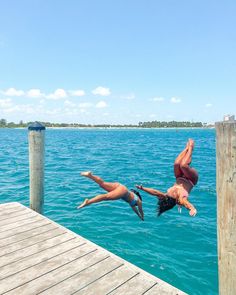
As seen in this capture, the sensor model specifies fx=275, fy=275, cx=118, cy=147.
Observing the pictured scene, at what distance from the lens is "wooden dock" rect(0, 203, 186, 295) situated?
4.00m

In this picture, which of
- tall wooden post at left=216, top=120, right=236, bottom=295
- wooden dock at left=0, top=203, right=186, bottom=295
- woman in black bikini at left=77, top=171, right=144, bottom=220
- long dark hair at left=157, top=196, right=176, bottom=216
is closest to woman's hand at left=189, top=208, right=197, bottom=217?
tall wooden post at left=216, top=120, right=236, bottom=295

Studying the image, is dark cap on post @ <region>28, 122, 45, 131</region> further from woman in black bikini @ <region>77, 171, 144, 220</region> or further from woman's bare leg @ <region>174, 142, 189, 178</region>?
woman's bare leg @ <region>174, 142, 189, 178</region>

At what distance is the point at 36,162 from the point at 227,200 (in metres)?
5.00

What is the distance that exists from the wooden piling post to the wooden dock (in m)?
1.21

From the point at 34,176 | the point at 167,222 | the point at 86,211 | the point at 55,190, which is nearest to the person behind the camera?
the point at 34,176

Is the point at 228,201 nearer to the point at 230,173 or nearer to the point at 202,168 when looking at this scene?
the point at 230,173

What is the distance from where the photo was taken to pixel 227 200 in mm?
2859

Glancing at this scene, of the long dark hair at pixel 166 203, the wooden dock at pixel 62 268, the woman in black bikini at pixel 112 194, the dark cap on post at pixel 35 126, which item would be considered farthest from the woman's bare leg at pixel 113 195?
the dark cap on post at pixel 35 126

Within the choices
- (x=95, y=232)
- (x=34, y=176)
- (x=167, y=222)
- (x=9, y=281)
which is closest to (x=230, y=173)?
(x=9, y=281)

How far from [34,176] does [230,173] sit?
5214mm

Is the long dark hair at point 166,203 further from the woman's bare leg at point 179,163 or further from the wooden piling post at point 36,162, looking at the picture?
the wooden piling post at point 36,162

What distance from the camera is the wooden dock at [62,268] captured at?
4.00m

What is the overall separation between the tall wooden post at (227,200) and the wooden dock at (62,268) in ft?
4.00

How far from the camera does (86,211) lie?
10.4m
